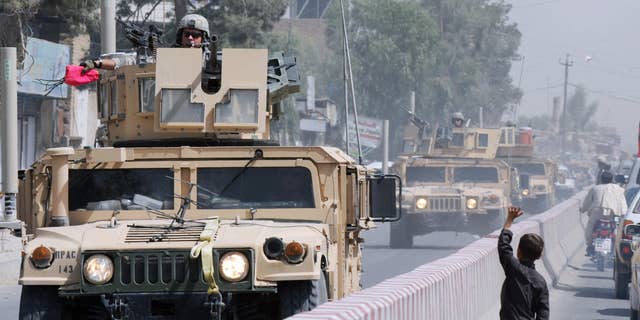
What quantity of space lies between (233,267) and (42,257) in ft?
4.20

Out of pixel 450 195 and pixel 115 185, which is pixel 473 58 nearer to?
pixel 450 195

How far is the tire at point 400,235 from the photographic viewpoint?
3209 centimetres

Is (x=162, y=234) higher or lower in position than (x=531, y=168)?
higher

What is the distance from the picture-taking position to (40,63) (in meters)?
37.1

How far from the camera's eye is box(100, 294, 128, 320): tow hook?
32.7 feet

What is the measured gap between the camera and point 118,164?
1166cm

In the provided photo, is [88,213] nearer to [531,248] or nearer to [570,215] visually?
[531,248]

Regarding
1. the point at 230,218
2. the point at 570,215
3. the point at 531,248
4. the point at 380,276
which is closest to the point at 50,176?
the point at 230,218


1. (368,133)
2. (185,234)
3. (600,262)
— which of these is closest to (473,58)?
(368,133)

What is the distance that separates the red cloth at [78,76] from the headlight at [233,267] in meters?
3.81

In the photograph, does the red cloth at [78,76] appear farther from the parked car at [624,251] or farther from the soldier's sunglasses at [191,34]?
the parked car at [624,251]

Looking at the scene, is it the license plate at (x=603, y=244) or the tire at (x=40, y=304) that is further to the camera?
the license plate at (x=603, y=244)

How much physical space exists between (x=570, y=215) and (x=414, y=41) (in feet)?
176

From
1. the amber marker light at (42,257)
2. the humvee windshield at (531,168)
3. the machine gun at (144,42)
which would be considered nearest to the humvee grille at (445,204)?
the machine gun at (144,42)
